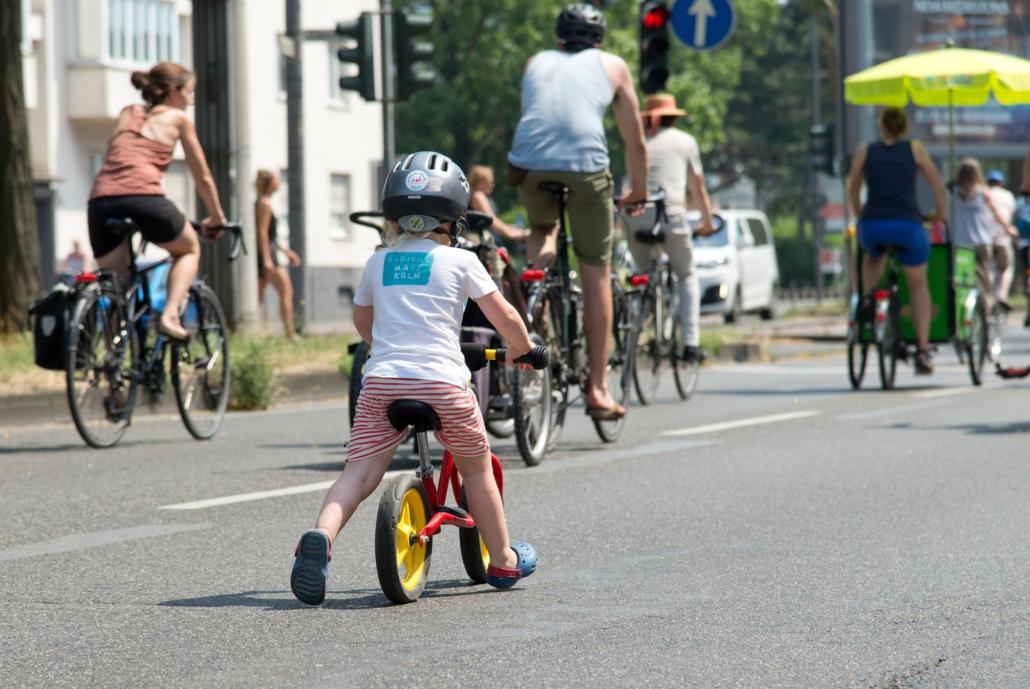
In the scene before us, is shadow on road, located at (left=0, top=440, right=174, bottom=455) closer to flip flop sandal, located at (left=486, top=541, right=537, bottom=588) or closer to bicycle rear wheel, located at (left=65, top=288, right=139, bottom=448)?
bicycle rear wheel, located at (left=65, top=288, right=139, bottom=448)

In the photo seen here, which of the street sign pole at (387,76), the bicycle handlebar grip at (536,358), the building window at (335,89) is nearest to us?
the bicycle handlebar grip at (536,358)

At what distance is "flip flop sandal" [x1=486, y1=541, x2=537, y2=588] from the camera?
230 inches

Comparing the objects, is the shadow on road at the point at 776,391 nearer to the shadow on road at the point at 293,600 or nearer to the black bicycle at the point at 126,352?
the black bicycle at the point at 126,352

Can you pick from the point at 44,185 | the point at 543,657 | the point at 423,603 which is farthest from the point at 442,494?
the point at 44,185

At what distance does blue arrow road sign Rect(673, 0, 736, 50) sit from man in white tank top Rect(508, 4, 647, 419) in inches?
353

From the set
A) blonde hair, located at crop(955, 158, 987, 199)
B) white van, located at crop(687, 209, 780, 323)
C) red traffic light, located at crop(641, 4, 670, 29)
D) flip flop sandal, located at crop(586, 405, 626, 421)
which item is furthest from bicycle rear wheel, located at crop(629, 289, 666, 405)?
white van, located at crop(687, 209, 780, 323)

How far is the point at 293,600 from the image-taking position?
5730 mm

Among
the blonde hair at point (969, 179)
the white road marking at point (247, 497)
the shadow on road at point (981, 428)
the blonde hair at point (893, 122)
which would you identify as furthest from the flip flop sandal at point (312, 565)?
the blonde hair at point (969, 179)

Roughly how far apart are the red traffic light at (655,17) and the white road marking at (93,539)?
10864mm

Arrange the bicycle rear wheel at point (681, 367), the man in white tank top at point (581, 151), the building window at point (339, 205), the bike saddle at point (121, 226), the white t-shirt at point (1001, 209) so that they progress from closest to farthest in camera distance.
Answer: the man in white tank top at point (581, 151), the bike saddle at point (121, 226), the bicycle rear wheel at point (681, 367), the white t-shirt at point (1001, 209), the building window at point (339, 205)

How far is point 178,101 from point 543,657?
6.31 m

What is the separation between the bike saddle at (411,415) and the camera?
561cm

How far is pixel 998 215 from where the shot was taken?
21.0 meters

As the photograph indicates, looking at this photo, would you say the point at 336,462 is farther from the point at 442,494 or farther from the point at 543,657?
the point at 543,657
